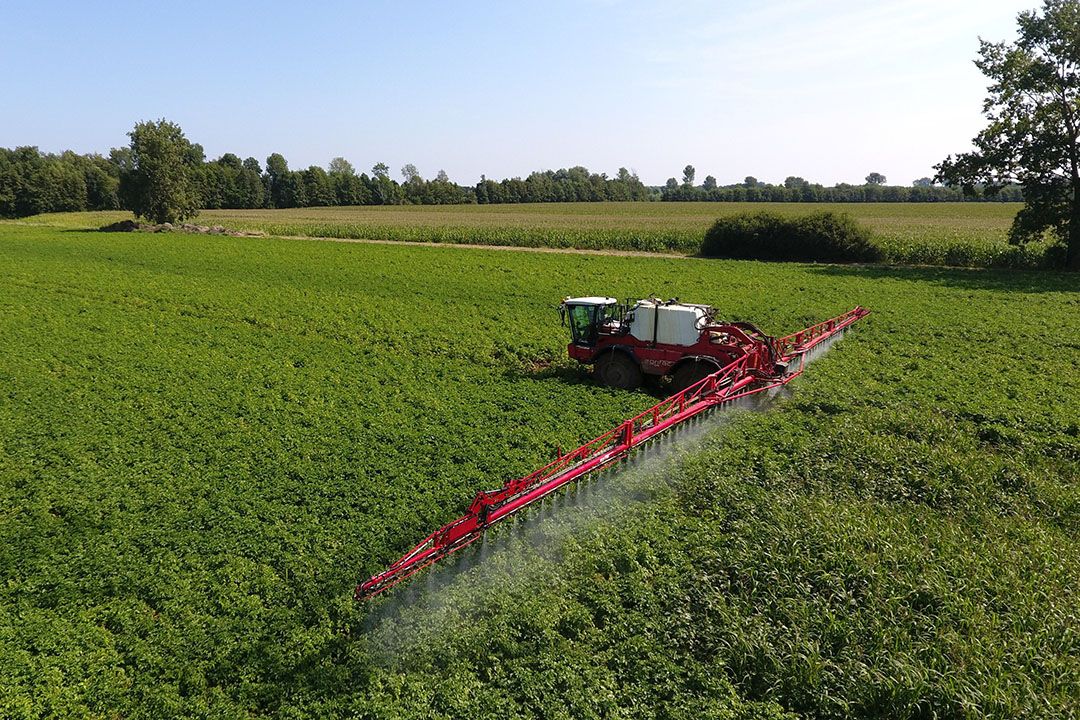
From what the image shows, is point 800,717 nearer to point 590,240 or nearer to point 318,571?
point 318,571

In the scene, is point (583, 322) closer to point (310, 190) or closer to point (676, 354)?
point (676, 354)

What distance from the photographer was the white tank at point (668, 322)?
559 inches

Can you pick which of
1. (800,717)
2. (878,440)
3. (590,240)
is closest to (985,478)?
(878,440)

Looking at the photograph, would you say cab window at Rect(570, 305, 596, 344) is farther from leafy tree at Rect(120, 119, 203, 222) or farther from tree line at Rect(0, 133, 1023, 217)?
tree line at Rect(0, 133, 1023, 217)

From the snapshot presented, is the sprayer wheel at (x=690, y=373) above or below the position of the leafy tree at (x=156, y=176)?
below

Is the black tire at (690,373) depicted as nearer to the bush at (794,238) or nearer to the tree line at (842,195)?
the bush at (794,238)

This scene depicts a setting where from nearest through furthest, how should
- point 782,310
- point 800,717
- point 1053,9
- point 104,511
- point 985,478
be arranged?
point 800,717 → point 104,511 → point 985,478 → point 782,310 → point 1053,9

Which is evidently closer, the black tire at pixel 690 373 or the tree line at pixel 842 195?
the black tire at pixel 690 373

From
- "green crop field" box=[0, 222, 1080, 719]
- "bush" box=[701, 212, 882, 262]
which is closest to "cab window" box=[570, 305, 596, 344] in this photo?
"green crop field" box=[0, 222, 1080, 719]

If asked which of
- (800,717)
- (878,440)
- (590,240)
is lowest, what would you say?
(800,717)

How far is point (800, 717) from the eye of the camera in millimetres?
5852

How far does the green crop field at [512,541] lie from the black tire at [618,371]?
23.1 inches

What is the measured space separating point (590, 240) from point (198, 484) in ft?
137

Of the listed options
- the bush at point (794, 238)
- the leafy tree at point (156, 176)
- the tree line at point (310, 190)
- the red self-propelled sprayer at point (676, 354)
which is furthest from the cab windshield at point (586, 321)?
the tree line at point (310, 190)
